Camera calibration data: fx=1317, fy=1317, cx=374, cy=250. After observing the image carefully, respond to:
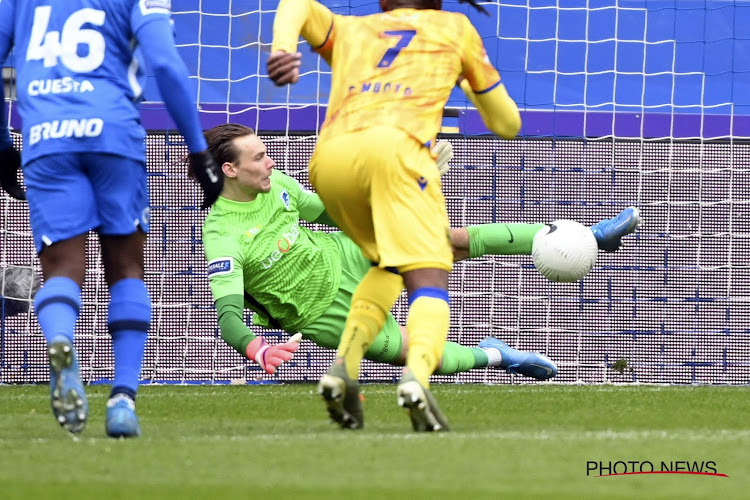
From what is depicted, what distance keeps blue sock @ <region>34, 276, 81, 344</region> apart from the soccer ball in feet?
8.43

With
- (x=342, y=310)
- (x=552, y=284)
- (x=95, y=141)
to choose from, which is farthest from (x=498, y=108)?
(x=552, y=284)

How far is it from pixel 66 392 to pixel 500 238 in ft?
9.51

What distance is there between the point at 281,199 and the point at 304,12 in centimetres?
229

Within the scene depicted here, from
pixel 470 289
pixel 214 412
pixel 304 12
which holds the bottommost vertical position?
pixel 214 412

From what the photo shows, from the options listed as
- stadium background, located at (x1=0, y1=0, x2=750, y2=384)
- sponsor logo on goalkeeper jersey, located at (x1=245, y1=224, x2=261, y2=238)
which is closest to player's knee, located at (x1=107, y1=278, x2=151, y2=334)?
sponsor logo on goalkeeper jersey, located at (x1=245, y1=224, x2=261, y2=238)

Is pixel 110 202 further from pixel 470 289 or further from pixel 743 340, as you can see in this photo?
pixel 743 340

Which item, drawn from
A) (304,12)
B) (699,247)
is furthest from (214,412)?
(699,247)

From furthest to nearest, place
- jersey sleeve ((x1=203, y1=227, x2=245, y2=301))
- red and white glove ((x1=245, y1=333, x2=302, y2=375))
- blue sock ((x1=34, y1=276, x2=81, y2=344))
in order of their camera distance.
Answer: jersey sleeve ((x1=203, y1=227, x2=245, y2=301))
red and white glove ((x1=245, y1=333, x2=302, y2=375))
blue sock ((x1=34, y1=276, x2=81, y2=344))

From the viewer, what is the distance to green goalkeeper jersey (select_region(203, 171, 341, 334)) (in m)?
6.21

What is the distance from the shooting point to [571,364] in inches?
320

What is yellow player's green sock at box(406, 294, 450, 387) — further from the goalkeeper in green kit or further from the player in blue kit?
the goalkeeper in green kit

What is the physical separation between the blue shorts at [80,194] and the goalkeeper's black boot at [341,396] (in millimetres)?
808

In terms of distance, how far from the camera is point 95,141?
4.05 m

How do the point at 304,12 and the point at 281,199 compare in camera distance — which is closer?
the point at 304,12
